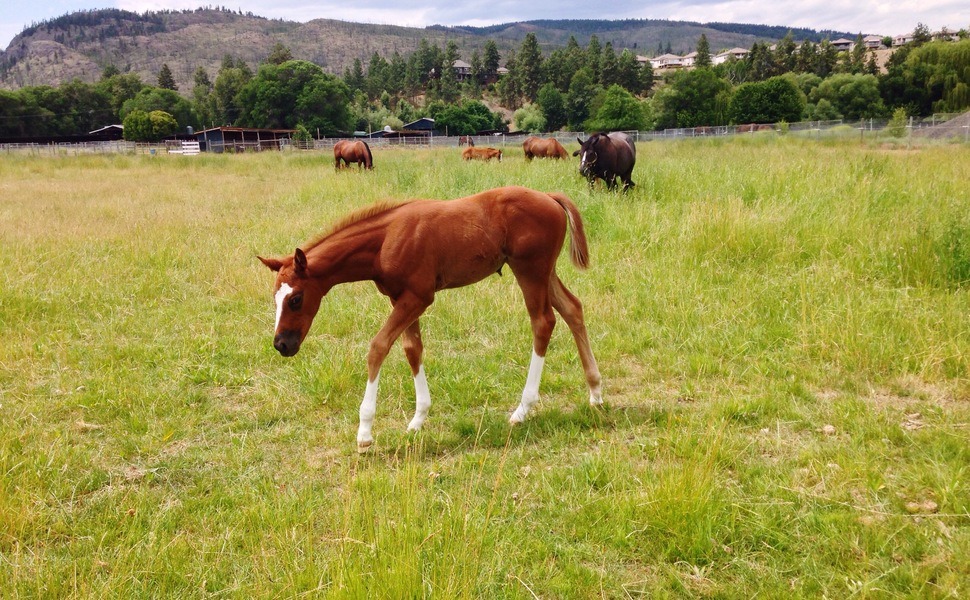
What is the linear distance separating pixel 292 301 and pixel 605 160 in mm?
11679

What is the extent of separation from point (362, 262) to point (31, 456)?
2531mm

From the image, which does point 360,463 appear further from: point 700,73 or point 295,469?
point 700,73

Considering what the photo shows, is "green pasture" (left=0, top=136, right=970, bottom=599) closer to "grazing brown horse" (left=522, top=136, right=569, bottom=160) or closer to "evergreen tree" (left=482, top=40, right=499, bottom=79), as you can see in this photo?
"grazing brown horse" (left=522, top=136, right=569, bottom=160)

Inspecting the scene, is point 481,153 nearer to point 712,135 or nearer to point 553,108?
point 712,135

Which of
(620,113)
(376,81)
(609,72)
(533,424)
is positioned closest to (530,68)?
(609,72)

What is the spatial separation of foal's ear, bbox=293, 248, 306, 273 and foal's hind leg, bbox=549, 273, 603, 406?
6.31 feet

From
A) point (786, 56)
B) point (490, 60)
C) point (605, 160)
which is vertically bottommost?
point (605, 160)

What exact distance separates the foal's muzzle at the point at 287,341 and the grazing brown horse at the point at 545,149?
2354 centimetres

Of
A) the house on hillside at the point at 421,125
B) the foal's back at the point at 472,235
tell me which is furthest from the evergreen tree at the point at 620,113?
the foal's back at the point at 472,235

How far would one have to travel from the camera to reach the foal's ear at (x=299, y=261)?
3900 mm

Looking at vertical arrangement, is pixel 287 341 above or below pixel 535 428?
above

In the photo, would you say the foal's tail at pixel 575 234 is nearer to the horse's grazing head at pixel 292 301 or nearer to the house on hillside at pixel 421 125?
the horse's grazing head at pixel 292 301

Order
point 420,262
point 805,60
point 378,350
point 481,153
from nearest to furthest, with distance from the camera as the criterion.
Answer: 1. point 378,350
2. point 420,262
3. point 481,153
4. point 805,60

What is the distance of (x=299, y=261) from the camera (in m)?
3.96
